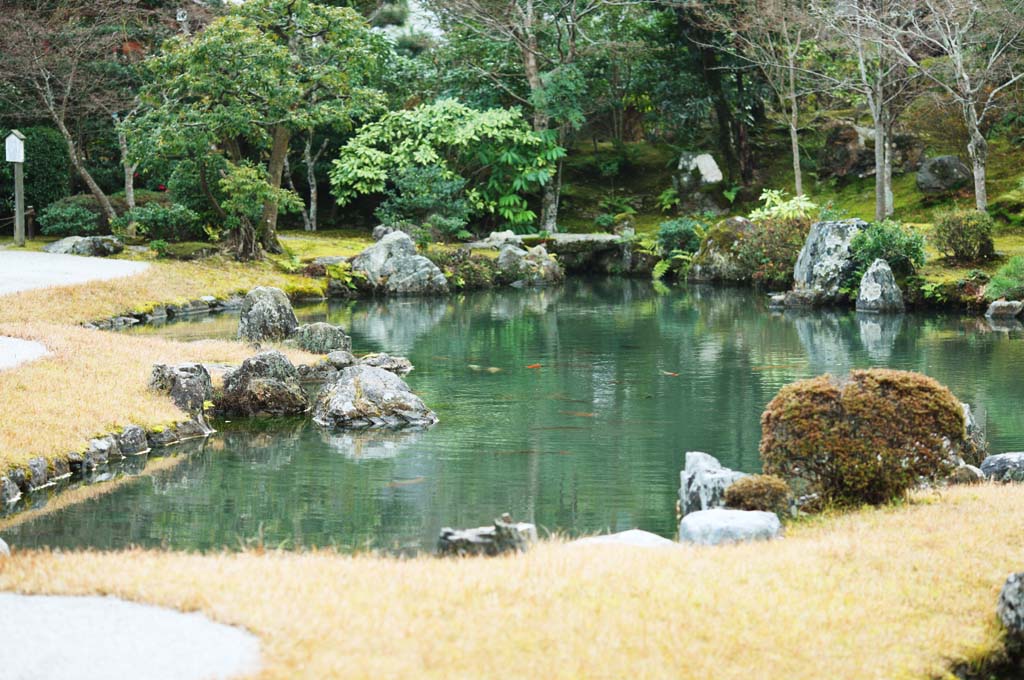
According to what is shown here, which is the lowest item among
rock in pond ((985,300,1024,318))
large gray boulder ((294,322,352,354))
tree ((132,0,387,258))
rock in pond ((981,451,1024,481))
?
rock in pond ((981,451,1024,481))

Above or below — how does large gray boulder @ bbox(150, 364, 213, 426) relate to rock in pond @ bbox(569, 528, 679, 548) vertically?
above

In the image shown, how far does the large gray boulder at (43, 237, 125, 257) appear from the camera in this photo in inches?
1180

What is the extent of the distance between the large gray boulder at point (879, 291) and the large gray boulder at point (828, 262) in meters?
0.93

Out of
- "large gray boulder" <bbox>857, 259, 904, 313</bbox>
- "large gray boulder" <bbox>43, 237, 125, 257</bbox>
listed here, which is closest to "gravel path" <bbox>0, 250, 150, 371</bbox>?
"large gray boulder" <bbox>43, 237, 125, 257</bbox>

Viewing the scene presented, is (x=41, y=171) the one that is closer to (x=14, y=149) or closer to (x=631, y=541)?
(x=14, y=149)

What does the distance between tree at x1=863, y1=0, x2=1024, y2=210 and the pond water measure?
23.9 feet

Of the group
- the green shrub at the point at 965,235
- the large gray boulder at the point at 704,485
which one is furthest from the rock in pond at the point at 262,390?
the green shrub at the point at 965,235

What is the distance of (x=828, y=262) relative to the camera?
1151 inches

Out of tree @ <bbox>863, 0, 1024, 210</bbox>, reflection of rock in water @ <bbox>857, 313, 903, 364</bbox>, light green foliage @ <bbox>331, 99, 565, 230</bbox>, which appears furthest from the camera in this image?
light green foliage @ <bbox>331, 99, 565, 230</bbox>

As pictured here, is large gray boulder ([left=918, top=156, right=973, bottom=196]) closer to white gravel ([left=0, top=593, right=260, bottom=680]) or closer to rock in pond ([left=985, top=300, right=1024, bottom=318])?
rock in pond ([left=985, top=300, right=1024, bottom=318])

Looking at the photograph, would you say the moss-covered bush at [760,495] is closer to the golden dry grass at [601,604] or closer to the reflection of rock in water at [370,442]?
the golden dry grass at [601,604]

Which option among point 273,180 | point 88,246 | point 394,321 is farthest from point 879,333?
point 88,246

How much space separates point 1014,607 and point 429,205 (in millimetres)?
30841

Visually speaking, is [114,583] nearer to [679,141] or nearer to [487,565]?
[487,565]
